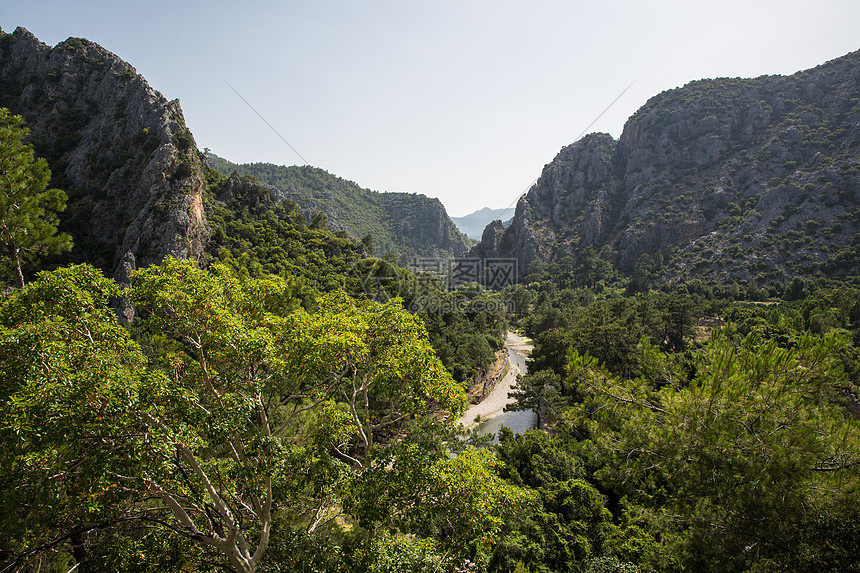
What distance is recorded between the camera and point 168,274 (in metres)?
7.27

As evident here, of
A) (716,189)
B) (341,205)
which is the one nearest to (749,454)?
(716,189)

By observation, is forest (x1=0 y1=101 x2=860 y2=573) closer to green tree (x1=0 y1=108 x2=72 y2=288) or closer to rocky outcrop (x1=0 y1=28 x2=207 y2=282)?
green tree (x1=0 y1=108 x2=72 y2=288)

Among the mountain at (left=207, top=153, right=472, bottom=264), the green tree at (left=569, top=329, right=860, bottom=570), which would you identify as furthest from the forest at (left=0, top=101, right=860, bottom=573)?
the mountain at (left=207, top=153, right=472, bottom=264)

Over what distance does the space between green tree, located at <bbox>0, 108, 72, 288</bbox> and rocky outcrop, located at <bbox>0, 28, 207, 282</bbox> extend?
22992 millimetres

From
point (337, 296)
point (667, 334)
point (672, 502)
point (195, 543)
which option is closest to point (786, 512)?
point (672, 502)

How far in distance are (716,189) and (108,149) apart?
143 meters

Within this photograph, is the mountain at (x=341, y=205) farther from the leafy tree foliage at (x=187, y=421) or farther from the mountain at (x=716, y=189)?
the leafy tree foliage at (x=187, y=421)

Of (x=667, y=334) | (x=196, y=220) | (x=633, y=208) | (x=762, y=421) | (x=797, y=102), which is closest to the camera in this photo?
(x=762, y=421)

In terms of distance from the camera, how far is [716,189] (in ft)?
359

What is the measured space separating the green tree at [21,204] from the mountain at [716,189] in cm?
10751

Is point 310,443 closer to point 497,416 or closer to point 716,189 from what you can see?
point 497,416

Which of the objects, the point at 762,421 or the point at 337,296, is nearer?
the point at 762,421

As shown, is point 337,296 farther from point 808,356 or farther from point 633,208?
point 633,208

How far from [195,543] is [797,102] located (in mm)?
174978
